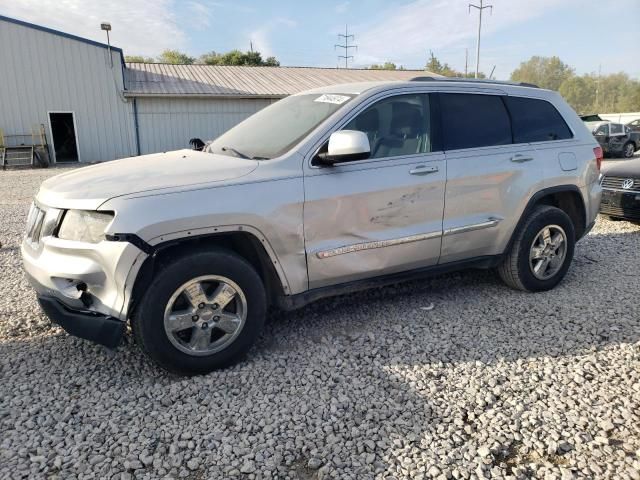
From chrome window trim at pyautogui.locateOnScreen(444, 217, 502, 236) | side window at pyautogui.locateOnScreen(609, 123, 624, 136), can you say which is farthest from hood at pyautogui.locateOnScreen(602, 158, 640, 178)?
side window at pyautogui.locateOnScreen(609, 123, 624, 136)

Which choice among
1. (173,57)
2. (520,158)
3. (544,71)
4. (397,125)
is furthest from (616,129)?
(544,71)

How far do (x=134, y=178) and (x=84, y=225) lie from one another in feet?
1.37

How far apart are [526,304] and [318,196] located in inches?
92.1

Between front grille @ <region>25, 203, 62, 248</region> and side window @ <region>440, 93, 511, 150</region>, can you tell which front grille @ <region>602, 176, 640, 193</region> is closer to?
side window @ <region>440, 93, 511, 150</region>

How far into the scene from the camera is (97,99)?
1961 cm

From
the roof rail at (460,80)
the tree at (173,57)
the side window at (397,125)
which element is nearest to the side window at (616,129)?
the roof rail at (460,80)

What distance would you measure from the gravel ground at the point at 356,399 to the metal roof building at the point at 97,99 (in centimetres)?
1754

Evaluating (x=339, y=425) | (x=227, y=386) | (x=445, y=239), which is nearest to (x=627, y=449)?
(x=339, y=425)

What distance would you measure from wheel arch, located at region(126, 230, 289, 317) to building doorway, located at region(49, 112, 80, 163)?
1950cm

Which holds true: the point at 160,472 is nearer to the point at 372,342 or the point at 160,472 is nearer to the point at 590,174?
the point at 372,342

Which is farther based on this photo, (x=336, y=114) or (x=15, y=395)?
(x=336, y=114)

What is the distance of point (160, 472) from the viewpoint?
2.34 m

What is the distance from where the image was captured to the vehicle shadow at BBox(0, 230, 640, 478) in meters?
2.48

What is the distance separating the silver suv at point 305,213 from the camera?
2.88 meters
